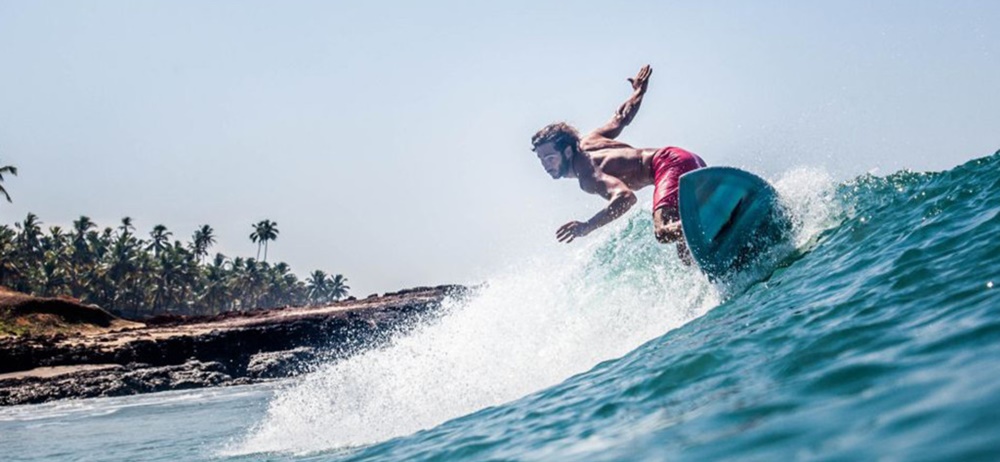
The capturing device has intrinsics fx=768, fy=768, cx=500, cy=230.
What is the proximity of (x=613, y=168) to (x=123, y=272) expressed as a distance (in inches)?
2951

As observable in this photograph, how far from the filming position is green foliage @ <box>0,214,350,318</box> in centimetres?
6588

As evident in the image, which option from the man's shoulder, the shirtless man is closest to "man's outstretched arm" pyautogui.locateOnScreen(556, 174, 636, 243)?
the shirtless man

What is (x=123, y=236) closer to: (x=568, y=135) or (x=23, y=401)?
(x=23, y=401)

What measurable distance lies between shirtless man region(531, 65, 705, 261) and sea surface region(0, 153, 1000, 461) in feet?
2.70

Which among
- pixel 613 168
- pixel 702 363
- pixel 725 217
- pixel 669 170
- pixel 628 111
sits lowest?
pixel 702 363

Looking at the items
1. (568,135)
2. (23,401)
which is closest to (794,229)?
(568,135)

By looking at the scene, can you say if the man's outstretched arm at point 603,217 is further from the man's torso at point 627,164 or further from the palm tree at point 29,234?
the palm tree at point 29,234

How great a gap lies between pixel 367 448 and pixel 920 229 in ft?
15.7

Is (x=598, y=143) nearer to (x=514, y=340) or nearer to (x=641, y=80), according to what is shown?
(x=641, y=80)

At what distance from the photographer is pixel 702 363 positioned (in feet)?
14.3

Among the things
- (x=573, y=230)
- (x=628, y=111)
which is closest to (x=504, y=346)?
(x=573, y=230)

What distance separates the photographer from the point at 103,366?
104 ft

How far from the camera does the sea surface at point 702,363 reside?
273cm

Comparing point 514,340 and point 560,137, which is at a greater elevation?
point 560,137
